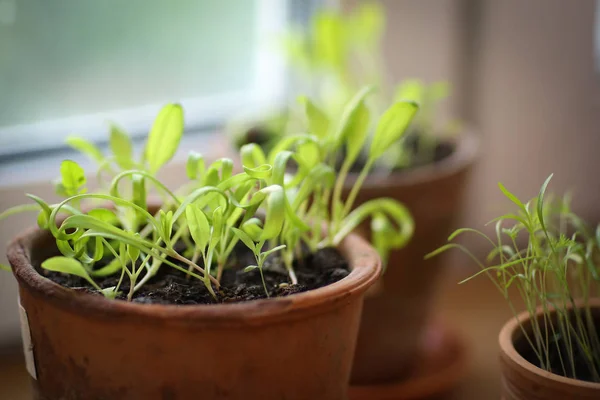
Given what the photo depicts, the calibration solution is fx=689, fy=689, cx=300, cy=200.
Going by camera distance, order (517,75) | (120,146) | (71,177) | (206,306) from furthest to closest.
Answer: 1. (517,75)
2. (120,146)
3. (71,177)
4. (206,306)

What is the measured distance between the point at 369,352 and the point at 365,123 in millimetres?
424

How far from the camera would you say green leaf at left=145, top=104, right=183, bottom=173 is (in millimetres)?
613

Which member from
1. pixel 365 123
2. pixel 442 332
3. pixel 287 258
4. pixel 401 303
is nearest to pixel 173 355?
pixel 287 258

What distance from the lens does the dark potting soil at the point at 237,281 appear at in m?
0.56

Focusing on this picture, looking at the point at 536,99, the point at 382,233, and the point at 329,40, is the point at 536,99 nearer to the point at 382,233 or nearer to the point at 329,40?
the point at 329,40

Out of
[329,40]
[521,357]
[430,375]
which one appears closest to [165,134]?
[521,357]

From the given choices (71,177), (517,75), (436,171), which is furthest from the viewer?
(517,75)

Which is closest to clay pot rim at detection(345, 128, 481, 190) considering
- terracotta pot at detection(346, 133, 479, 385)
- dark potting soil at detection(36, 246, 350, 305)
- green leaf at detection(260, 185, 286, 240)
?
terracotta pot at detection(346, 133, 479, 385)

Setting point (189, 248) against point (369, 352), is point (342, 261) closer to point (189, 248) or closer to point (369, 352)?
point (189, 248)

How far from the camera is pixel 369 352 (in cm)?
100

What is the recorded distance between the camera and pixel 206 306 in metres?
0.49

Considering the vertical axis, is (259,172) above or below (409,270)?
above

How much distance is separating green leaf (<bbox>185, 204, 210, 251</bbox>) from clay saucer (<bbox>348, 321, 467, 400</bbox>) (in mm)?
492

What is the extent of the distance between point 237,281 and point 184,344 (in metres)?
0.14
